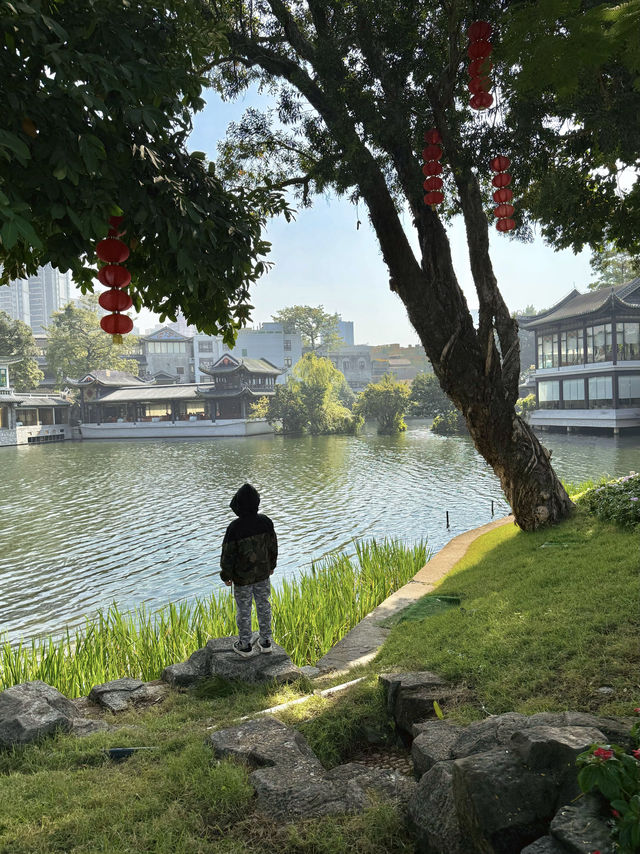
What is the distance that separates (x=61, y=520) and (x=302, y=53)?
12.4 m

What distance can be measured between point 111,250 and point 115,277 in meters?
0.17

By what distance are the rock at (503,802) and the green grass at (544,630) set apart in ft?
3.59

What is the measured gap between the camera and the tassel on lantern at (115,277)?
2.51m

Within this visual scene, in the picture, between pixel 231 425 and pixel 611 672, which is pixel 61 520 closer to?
pixel 611 672

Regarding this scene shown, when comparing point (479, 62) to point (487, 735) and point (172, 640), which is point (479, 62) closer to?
point (487, 735)

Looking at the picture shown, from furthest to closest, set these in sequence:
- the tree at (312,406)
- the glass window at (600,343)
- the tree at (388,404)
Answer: the tree at (312,406)
the tree at (388,404)
the glass window at (600,343)

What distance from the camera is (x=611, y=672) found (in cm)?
327

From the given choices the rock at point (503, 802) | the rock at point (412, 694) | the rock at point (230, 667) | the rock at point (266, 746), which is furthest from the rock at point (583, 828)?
the rock at point (230, 667)

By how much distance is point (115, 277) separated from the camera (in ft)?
8.76

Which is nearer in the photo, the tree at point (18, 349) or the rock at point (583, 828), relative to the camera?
the rock at point (583, 828)

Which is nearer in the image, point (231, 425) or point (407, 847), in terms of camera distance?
point (407, 847)

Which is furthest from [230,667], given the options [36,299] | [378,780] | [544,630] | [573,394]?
[36,299]

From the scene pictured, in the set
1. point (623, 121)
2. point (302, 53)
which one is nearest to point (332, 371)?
point (302, 53)

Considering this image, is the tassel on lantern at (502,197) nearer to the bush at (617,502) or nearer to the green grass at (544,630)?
Result: the green grass at (544,630)
